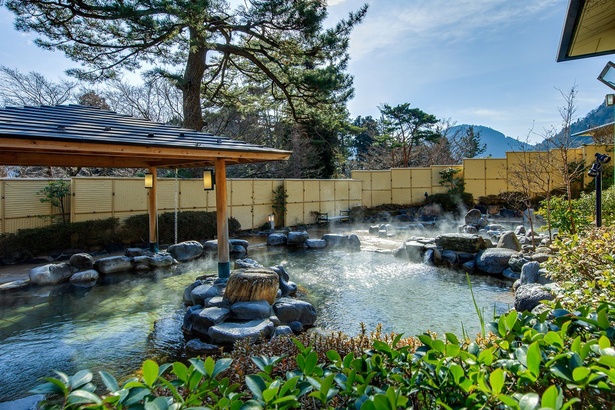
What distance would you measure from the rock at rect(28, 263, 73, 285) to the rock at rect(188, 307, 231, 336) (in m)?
4.16

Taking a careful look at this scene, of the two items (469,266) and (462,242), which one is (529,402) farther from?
(462,242)

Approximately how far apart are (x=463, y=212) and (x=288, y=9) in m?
14.1

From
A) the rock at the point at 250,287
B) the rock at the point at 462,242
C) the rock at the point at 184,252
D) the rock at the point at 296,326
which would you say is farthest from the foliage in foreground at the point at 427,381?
the rock at the point at 184,252

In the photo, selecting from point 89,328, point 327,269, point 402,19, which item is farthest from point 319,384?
point 402,19

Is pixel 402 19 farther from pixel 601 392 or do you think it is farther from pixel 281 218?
pixel 281 218

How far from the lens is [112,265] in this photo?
8125 mm

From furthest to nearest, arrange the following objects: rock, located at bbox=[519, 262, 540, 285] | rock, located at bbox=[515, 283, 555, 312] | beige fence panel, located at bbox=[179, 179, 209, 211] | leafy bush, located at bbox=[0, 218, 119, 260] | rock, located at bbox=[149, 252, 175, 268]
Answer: beige fence panel, located at bbox=[179, 179, 209, 211]
leafy bush, located at bbox=[0, 218, 119, 260]
rock, located at bbox=[149, 252, 175, 268]
rock, located at bbox=[519, 262, 540, 285]
rock, located at bbox=[515, 283, 555, 312]

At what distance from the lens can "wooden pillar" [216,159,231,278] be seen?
6.55 m

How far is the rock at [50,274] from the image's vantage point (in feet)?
23.2

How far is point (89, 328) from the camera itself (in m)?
4.84

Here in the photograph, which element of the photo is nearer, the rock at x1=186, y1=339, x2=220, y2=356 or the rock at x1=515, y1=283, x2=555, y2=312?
the rock at x1=186, y1=339, x2=220, y2=356

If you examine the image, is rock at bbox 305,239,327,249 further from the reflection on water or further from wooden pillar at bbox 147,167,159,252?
wooden pillar at bbox 147,167,159,252

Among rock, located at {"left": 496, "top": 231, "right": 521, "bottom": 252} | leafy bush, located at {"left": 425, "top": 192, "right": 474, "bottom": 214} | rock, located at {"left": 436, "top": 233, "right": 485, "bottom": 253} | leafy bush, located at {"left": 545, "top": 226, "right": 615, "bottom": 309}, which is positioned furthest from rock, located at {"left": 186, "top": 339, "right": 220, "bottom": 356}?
leafy bush, located at {"left": 425, "top": 192, "right": 474, "bottom": 214}

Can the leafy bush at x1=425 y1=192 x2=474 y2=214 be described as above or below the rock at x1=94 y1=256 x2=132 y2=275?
above
